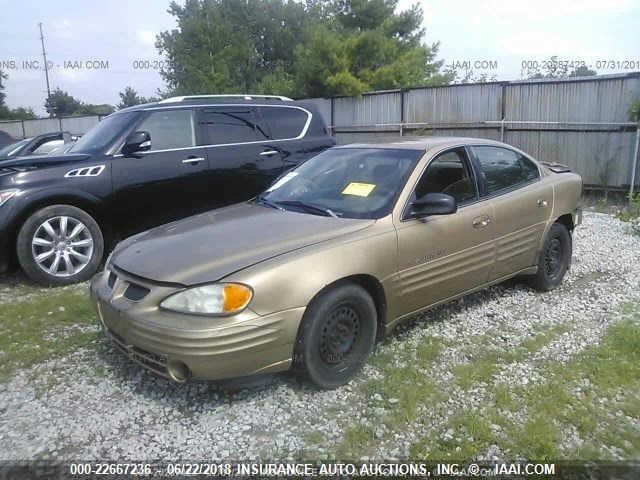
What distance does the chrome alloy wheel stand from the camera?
500 centimetres

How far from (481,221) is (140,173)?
11.6 feet

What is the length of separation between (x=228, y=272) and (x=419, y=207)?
4.61 ft

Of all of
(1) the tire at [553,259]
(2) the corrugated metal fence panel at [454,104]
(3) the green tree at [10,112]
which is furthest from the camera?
(3) the green tree at [10,112]

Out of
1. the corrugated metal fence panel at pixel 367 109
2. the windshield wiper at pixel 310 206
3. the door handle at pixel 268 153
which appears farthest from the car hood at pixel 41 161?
the corrugated metal fence panel at pixel 367 109

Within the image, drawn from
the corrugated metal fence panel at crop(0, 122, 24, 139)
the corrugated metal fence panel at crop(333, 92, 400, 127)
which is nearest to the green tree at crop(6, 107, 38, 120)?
the corrugated metal fence panel at crop(0, 122, 24, 139)

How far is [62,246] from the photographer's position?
5.12 m

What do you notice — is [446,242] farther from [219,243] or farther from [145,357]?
[145,357]

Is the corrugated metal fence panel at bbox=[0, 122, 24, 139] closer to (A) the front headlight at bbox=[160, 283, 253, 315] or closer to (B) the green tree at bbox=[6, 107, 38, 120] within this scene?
(B) the green tree at bbox=[6, 107, 38, 120]

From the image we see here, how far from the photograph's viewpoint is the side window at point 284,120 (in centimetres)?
655

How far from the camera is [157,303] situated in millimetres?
2818

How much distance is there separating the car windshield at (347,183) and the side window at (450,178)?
14cm

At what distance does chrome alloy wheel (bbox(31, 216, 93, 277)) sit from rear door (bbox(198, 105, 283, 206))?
1475mm

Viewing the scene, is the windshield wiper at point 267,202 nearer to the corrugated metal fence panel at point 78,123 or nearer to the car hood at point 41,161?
the car hood at point 41,161

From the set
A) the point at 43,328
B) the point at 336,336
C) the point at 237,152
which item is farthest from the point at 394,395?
the point at 237,152
